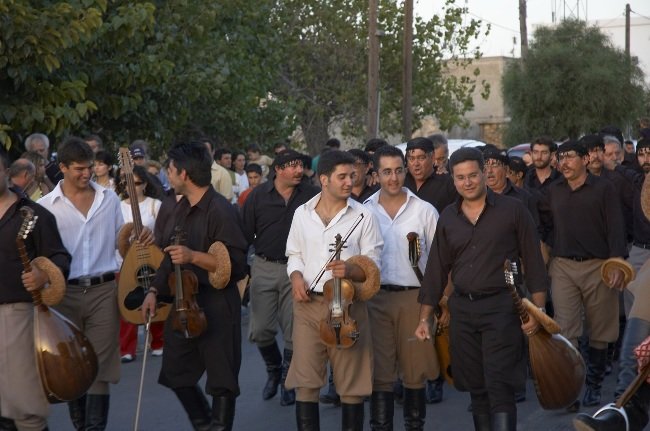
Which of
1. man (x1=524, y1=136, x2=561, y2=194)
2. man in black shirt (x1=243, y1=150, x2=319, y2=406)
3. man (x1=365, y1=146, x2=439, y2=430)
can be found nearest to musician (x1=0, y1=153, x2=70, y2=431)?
man (x1=365, y1=146, x2=439, y2=430)

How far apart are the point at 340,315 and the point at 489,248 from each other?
100cm

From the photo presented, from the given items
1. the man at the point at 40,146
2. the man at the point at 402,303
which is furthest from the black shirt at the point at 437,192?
the man at the point at 40,146

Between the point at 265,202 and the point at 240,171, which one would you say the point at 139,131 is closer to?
the point at 240,171

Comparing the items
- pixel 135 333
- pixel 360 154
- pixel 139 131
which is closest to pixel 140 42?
pixel 139 131

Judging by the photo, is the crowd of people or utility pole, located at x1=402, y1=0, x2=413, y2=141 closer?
the crowd of people

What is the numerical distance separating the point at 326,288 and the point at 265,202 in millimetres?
3180

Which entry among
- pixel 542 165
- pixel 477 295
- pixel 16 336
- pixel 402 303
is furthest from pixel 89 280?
pixel 542 165

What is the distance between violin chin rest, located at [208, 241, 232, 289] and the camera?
7.79m

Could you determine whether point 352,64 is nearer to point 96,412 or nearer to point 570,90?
point 570,90

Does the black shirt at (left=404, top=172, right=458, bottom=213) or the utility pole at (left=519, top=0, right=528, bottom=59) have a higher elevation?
the utility pole at (left=519, top=0, right=528, bottom=59)

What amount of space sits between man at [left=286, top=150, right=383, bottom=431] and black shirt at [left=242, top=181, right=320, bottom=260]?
258 centimetres

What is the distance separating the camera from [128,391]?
11.1 metres

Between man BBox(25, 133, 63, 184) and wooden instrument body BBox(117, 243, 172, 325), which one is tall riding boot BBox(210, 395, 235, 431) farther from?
man BBox(25, 133, 63, 184)

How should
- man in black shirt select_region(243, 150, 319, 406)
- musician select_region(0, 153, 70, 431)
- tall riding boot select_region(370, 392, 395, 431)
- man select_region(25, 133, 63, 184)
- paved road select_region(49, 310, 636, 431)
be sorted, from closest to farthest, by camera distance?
1. musician select_region(0, 153, 70, 431)
2. tall riding boot select_region(370, 392, 395, 431)
3. paved road select_region(49, 310, 636, 431)
4. man in black shirt select_region(243, 150, 319, 406)
5. man select_region(25, 133, 63, 184)
